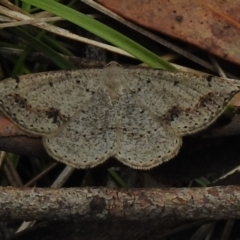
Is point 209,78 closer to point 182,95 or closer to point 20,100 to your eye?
point 182,95

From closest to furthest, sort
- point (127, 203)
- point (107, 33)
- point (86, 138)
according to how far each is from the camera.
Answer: point (127, 203)
point (86, 138)
point (107, 33)

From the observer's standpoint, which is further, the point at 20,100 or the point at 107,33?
the point at 107,33

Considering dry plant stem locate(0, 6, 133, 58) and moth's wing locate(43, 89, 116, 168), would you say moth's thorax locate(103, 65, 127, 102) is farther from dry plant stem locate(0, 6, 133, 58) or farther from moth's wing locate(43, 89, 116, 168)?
dry plant stem locate(0, 6, 133, 58)

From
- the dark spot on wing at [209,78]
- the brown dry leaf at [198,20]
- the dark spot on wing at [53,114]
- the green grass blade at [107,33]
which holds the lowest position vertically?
the dark spot on wing at [53,114]

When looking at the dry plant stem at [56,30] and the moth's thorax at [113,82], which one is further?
the dry plant stem at [56,30]

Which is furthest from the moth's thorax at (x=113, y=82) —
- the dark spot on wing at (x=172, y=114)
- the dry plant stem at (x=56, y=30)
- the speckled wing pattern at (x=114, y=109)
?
the dry plant stem at (x=56, y=30)

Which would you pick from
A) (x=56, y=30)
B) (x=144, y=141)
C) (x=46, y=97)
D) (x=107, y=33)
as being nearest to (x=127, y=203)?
(x=144, y=141)

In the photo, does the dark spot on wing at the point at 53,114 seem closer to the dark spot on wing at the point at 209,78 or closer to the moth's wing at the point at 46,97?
the moth's wing at the point at 46,97
